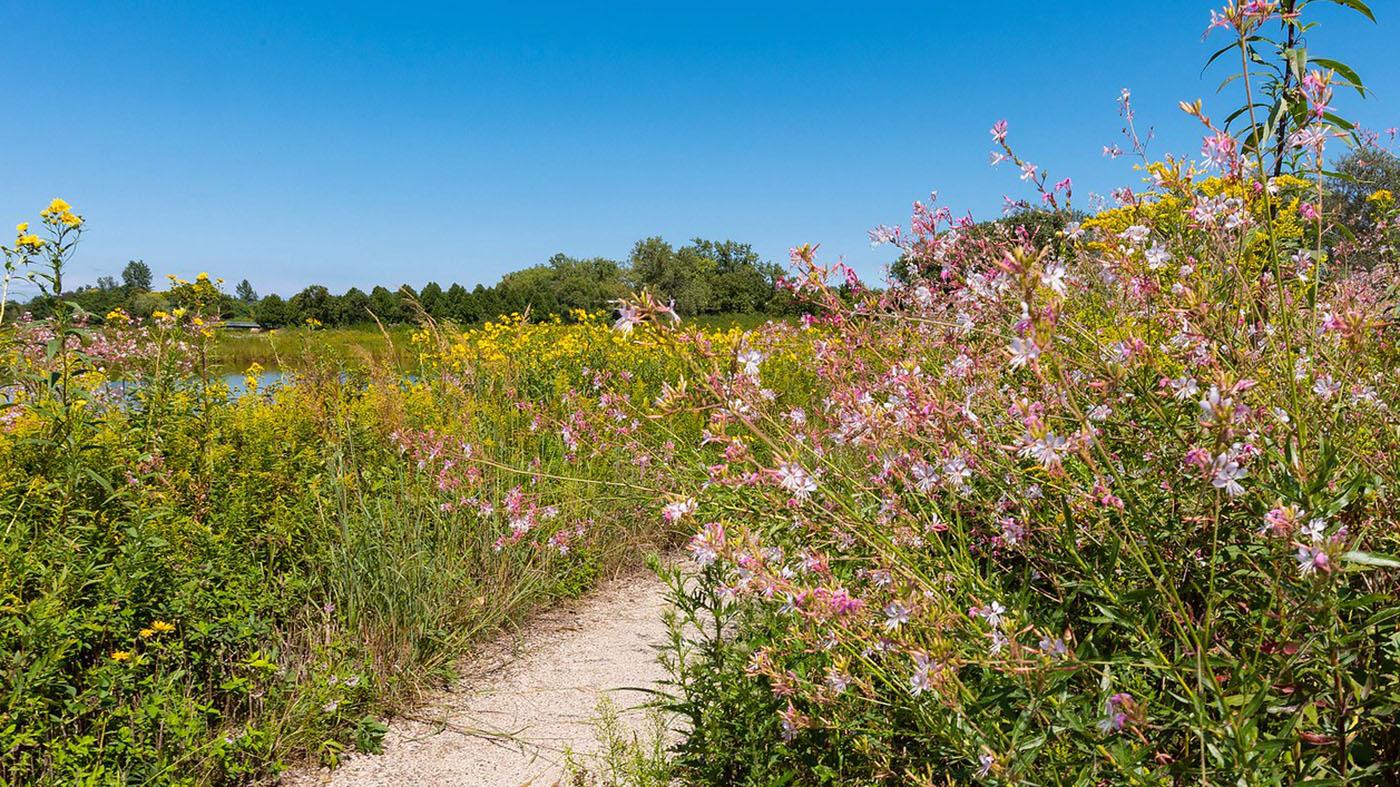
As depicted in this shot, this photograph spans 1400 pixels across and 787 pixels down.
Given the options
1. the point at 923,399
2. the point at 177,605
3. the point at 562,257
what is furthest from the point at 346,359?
the point at 562,257

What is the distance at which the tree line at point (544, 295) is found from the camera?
485 centimetres

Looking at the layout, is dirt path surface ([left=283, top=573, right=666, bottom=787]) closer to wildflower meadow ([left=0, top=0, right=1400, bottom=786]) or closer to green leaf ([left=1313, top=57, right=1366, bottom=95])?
wildflower meadow ([left=0, top=0, right=1400, bottom=786])

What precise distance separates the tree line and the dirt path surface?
5.67ft

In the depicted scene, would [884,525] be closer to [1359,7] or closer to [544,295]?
[1359,7]

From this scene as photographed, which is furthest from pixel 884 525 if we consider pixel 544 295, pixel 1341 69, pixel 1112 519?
pixel 544 295

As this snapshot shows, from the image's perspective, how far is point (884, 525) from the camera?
6.55ft

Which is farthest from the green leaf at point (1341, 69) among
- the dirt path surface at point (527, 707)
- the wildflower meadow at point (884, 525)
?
the dirt path surface at point (527, 707)

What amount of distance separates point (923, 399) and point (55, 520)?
3223mm

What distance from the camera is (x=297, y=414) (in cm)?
436

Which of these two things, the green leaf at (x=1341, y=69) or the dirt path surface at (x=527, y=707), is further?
the dirt path surface at (x=527, y=707)

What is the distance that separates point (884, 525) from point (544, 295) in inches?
1428

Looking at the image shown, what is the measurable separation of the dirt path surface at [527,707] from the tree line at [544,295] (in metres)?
1.73

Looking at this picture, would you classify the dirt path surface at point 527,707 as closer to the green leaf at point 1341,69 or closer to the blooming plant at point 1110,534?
the blooming plant at point 1110,534

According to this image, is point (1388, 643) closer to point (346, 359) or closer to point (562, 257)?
point (346, 359)
